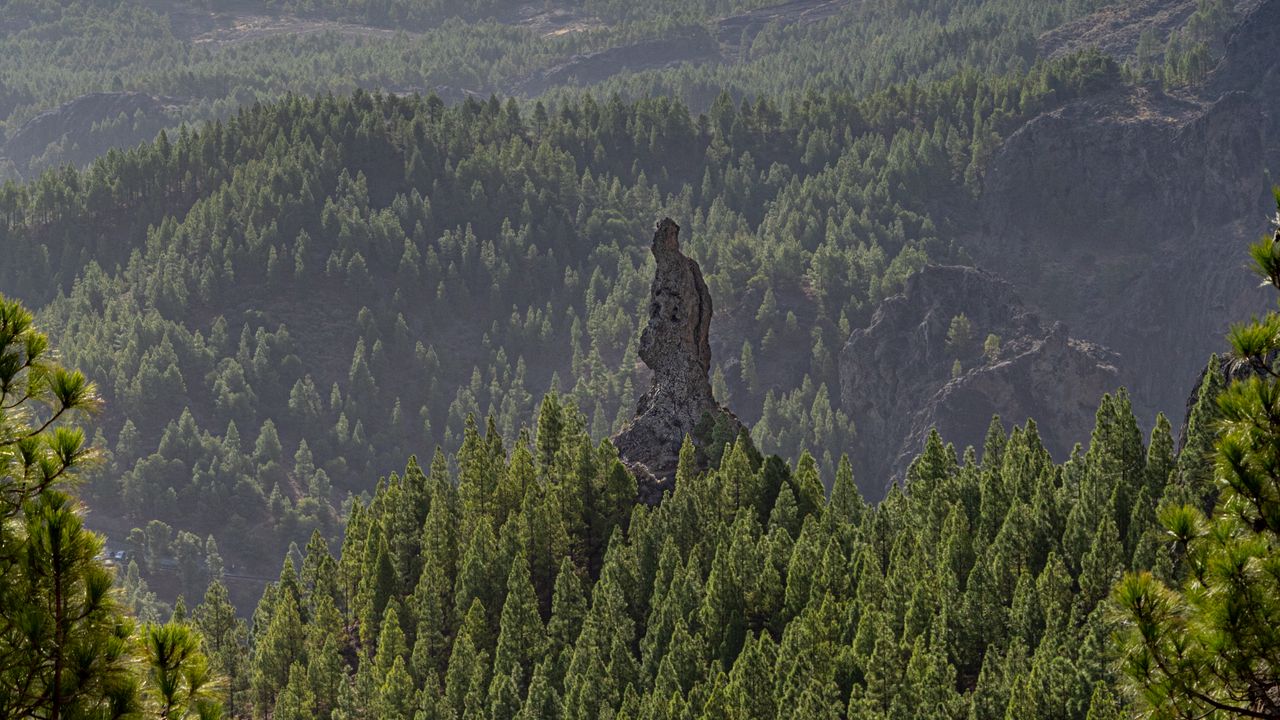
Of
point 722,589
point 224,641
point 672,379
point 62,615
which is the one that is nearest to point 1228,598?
point 62,615

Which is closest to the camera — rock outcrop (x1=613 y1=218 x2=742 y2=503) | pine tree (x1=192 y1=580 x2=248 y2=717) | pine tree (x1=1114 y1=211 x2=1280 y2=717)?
pine tree (x1=1114 y1=211 x2=1280 y2=717)

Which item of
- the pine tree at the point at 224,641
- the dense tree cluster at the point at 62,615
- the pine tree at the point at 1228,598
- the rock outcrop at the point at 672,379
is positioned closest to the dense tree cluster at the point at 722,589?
the pine tree at the point at 224,641

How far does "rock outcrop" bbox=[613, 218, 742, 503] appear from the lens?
12562cm

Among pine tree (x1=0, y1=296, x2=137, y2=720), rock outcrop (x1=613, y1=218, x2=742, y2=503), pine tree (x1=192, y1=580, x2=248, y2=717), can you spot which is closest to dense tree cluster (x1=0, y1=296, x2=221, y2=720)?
pine tree (x1=0, y1=296, x2=137, y2=720)

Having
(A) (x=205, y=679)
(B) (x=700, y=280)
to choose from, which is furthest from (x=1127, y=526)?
(A) (x=205, y=679)

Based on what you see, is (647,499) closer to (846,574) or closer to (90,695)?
(846,574)

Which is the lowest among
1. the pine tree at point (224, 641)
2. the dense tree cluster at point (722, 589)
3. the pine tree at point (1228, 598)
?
the pine tree at point (224, 641)

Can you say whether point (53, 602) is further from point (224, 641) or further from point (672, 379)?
point (672, 379)

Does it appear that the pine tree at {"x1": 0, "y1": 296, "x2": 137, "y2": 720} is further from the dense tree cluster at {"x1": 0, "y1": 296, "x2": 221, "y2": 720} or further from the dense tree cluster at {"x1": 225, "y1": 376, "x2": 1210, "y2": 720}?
the dense tree cluster at {"x1": 225, "y1": 376, "x2": 1210, "y2": 720}

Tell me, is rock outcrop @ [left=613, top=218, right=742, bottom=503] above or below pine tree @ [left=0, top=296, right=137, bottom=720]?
below

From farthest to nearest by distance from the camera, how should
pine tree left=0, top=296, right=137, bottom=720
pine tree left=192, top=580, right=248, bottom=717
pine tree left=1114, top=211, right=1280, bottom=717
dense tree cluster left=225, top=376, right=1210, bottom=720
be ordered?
1. pine tree left=192, top=580, right=248, bottom=717
2. dense tree cluster left=225, top=376, right=1210, bottom=720
3. pine tree left=0, top=296, right=137, bottom=720
4. pine tree left=1114, top=211, right=1280, bottom=717

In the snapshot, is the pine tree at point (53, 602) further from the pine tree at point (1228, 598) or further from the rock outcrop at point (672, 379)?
the rock outcrop at point (672, 379)

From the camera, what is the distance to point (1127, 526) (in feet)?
316

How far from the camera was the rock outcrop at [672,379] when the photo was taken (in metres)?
126
